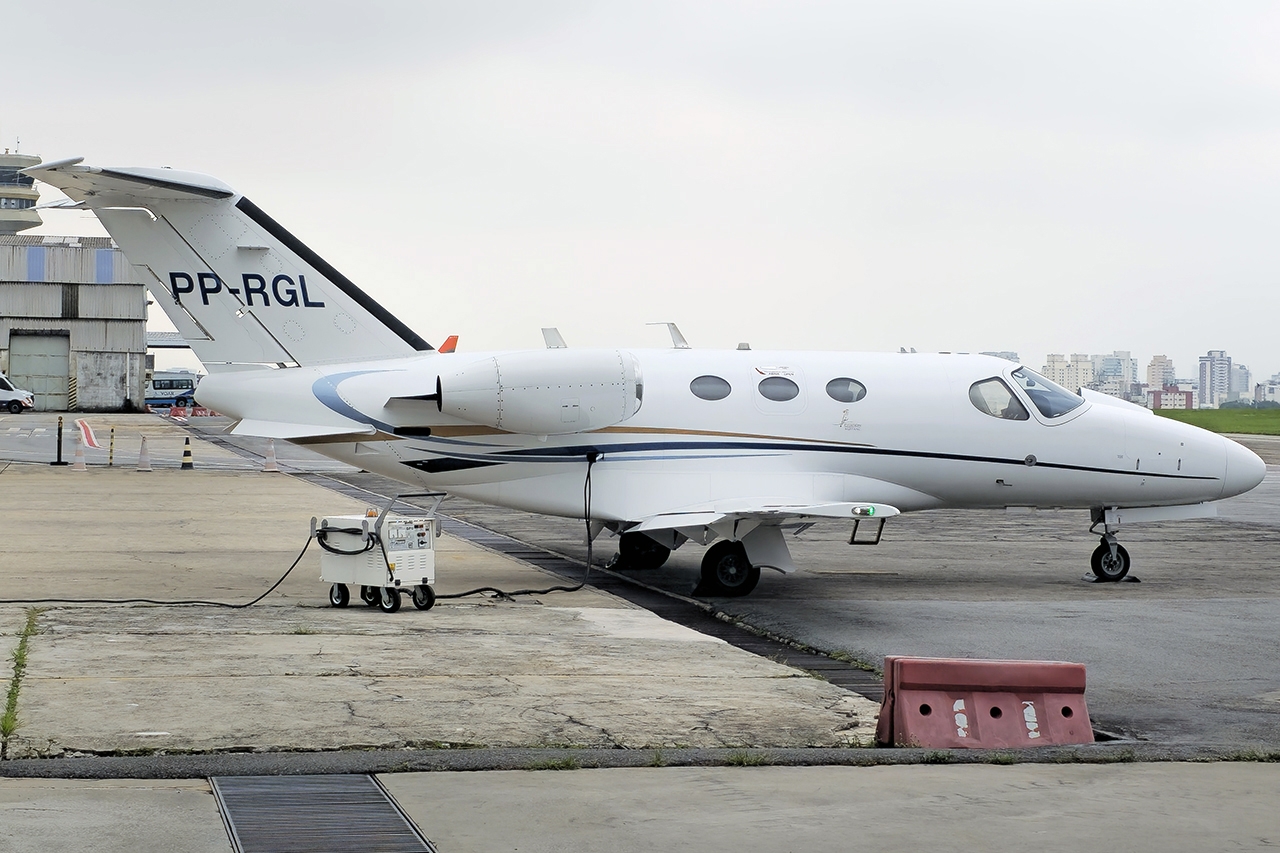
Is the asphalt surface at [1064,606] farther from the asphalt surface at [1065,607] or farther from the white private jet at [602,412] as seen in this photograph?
the white private jet at [602,412]

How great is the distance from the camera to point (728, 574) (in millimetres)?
15445

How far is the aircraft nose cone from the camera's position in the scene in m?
17.7

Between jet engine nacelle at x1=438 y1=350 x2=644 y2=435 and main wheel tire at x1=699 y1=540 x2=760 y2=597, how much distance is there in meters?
1.86

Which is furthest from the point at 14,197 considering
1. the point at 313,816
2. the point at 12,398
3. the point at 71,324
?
the point at 313,816

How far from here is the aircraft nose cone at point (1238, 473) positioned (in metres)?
17.7

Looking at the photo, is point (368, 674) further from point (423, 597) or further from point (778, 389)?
point (778, 389)

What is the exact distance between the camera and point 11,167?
135m

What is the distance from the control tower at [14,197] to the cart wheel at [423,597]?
133 meters

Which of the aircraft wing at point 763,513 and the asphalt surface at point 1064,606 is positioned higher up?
the aircraft wing at point 763,513

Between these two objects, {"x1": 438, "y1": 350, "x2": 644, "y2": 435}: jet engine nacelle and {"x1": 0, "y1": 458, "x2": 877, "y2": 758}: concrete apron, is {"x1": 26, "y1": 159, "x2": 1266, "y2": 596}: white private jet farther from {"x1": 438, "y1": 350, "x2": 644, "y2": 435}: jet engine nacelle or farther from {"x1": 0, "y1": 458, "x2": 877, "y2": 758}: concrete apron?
{"x1": 0, "y1": 458, "x2": 877, "y2": 758}: concrete apron

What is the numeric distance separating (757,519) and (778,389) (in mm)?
1988

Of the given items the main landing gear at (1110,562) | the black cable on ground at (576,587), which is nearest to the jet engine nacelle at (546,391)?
the black cable on ground at (576,587)

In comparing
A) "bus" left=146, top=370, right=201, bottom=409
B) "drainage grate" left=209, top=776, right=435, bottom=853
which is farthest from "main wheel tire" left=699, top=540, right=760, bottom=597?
"bus" left=146, top=370, right=201, bottom=409

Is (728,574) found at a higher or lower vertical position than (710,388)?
lower
